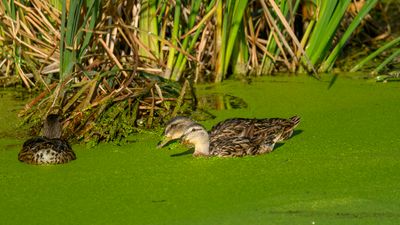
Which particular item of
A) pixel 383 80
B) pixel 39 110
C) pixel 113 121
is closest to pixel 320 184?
pixel 113 121

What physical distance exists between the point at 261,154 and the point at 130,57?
190 centimetres

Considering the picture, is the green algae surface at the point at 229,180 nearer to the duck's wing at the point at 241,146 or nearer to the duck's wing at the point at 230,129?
the duck's wing at the point at 241,146

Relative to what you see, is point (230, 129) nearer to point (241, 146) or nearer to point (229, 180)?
point (241, 146)

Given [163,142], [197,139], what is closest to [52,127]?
[163,142]

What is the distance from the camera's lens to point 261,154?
6344 millimetres

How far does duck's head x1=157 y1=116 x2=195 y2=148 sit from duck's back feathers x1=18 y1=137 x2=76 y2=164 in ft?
1.97

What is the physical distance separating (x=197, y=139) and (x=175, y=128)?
0.20m

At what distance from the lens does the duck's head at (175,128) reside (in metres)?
6.37

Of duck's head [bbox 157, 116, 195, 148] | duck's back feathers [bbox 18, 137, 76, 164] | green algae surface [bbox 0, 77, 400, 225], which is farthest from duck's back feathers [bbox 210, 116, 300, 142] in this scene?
duck's back feathers [bbox 18, 137, 76, 164]

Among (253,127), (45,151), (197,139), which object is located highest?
(45,151)

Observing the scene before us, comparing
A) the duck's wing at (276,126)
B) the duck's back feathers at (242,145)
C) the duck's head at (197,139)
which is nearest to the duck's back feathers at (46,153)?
the duck's head at (197,139)

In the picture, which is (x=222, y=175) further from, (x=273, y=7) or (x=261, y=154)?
(x=273, y=7)

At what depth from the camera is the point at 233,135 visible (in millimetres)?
6551

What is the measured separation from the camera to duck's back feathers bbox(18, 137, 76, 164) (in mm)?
6238
